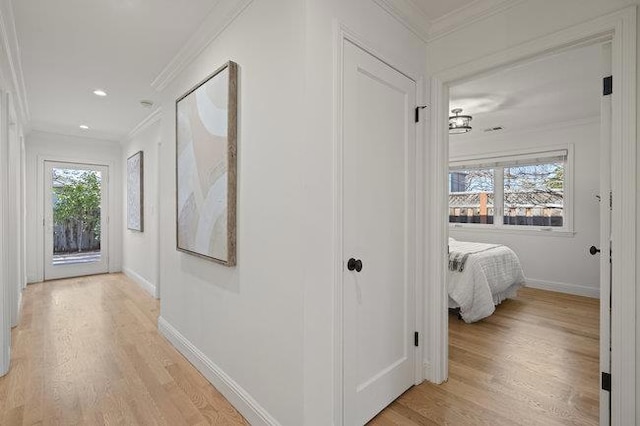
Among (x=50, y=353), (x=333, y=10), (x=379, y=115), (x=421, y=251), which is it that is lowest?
(x=50, y=353)

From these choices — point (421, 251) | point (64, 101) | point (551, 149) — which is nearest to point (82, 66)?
point (64, 101)

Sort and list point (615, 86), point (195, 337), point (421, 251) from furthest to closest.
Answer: point (195, 337), point (421, 251), point (615, 86)

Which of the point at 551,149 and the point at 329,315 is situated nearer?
the point at 329,315

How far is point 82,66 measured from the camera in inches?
112

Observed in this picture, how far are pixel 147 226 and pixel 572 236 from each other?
252 inches

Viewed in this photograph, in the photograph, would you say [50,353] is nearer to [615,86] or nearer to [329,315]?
[329,315]

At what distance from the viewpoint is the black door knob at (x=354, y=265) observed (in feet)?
5.38

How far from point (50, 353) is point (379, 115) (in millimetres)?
3332

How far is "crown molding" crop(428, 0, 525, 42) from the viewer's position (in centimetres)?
189

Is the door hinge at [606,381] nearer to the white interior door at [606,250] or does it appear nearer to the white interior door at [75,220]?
the white interior door at [606,250]

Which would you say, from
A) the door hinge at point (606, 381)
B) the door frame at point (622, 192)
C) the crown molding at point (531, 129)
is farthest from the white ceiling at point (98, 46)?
the crown molding at point (531, 129)

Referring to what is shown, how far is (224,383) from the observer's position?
79.6 inches

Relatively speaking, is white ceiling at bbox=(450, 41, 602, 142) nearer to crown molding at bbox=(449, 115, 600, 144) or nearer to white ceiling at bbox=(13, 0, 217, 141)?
crown molding at bbox=(449, 115, 600, 144)

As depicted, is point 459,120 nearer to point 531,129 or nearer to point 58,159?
point 531,129
